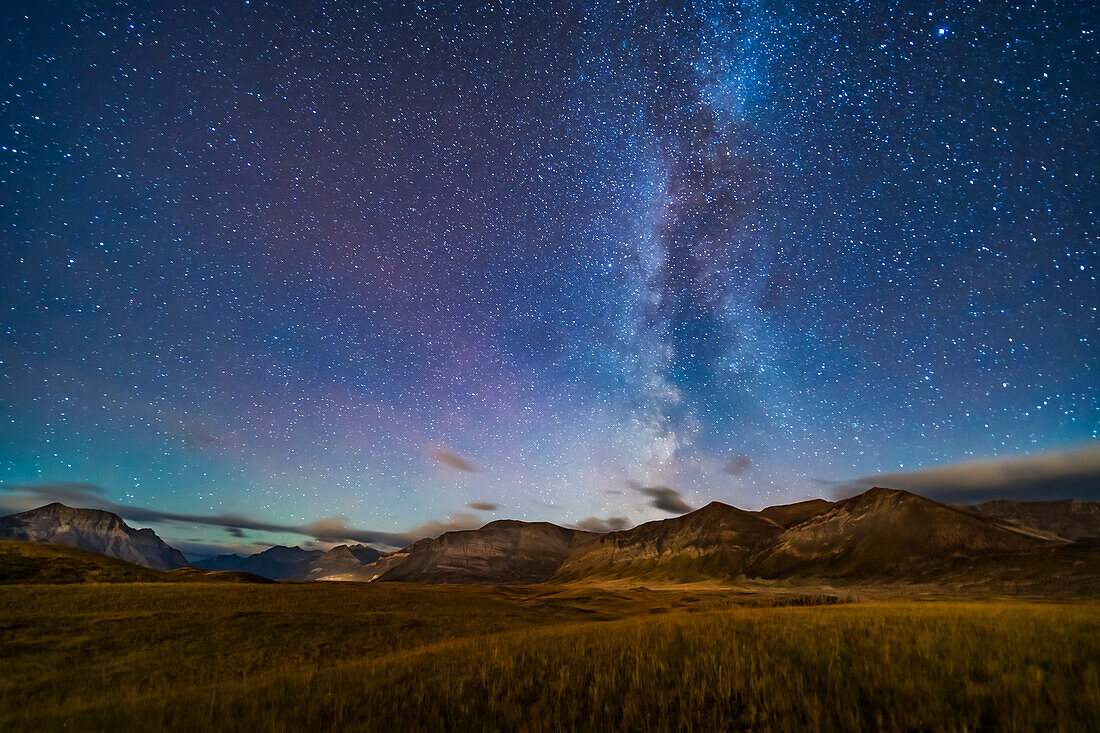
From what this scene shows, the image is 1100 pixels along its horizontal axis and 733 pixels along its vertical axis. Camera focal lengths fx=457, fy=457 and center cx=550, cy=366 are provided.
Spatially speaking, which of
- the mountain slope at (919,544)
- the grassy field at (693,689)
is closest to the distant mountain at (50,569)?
the grassy field at (693,689)

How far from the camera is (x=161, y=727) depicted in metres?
5.23

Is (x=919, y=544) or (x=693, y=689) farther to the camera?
(x=919, y=544)

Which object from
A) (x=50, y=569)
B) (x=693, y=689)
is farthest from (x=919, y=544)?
(x=50, y=569)

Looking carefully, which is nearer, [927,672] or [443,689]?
[927,672]

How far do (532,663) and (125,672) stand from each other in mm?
17454

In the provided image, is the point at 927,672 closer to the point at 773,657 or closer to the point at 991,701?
the point at 991,701

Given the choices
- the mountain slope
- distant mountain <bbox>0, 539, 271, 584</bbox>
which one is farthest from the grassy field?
the mountain slope

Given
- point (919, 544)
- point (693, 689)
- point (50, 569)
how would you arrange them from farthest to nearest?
point (919, 544) → point (50, 569) → point (693, 689)

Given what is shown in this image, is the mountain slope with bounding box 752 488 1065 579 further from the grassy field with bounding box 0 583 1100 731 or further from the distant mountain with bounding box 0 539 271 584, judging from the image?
the distant mountain with bounding box 0 539 271 584

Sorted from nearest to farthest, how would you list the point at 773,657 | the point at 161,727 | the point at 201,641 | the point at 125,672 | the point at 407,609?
the point at 161,727
the point at 773,657
the point at 125,672
the point at 201,641
the point at 407,609

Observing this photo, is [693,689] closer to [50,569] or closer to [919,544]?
[50,569]

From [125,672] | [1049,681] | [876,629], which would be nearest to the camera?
[1049,681]

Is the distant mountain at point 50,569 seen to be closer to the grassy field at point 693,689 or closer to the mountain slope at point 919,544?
the grassy field at point 693,689

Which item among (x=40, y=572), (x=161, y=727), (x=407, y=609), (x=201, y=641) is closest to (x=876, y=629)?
(x=161, y=727)
